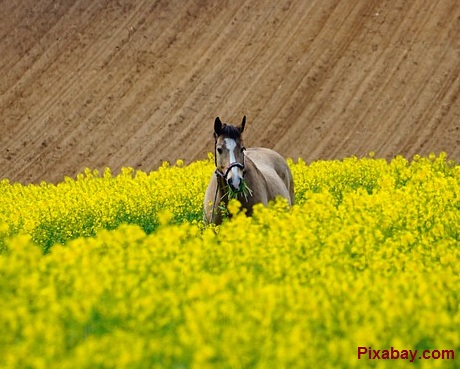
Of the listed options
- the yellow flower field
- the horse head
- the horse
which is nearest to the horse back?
the horse

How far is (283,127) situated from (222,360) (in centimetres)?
2996

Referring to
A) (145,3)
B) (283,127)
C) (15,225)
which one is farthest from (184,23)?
(15,225)

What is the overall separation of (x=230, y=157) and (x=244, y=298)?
5.27 metres

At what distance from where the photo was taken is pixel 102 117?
38.2 m

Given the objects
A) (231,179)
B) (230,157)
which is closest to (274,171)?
(230,157)

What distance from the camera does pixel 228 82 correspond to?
37.6 meters

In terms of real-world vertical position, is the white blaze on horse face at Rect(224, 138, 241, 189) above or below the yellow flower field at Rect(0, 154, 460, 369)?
above

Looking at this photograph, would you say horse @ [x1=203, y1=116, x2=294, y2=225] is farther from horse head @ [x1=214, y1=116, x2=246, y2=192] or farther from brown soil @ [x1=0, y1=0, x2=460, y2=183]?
brown soil @ [x1=0, y1=0, x2=460, y2=183]

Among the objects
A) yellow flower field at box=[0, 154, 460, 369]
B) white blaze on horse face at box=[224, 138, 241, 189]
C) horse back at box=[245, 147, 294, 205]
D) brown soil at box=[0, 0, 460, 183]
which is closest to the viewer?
yellow flower field at box=[0, 154, 460, 369]

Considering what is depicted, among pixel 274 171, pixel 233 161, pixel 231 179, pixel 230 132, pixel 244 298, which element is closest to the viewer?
pixel 244 298

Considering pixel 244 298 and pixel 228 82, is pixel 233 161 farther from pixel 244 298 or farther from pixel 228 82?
pixel 228 82

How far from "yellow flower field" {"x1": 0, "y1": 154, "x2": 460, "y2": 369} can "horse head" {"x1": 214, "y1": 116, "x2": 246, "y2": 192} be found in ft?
4.05

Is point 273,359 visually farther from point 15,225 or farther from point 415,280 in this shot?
point 15,225

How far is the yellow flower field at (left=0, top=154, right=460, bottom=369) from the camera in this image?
5105 millimetres
